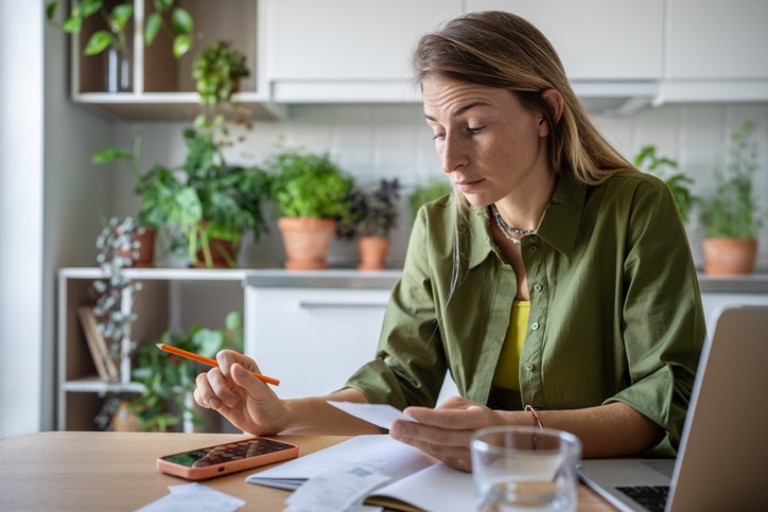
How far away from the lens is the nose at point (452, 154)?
4.28 ft

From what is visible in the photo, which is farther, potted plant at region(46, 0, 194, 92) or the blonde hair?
potted plant at region(46, 0, 194, 92)

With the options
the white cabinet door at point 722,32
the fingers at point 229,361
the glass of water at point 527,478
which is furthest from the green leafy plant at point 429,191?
the glass of water at point 527,478

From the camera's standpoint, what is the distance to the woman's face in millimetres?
1301

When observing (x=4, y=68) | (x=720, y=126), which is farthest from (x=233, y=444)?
(x=720, y=126)

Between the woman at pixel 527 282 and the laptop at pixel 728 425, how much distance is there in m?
0.32

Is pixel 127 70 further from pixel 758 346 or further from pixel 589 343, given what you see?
pixel 758 346

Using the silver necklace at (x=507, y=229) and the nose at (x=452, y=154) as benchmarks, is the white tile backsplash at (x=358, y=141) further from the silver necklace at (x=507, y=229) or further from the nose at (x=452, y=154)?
the nose at (x=452, y=154)

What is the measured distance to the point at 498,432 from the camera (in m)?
0.64

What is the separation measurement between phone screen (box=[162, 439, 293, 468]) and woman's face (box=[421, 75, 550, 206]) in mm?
548

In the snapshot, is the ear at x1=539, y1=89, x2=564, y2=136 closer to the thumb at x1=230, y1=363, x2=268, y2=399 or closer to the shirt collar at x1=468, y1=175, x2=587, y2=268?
the shirt collar at x1=468, y1=175, x2=587, y2=268

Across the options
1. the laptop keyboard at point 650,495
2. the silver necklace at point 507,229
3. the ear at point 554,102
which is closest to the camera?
the laptop keyboard at point 650,495

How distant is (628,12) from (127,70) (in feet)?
5.87

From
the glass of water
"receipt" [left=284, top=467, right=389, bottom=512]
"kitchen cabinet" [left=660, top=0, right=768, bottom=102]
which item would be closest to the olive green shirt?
"receipt" [left=284, top=467, right=389, bottom=512]

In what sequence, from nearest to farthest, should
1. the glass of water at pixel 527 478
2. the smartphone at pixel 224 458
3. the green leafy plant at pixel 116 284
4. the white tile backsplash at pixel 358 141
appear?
1. the glass of water at pixel 527 478
2. the smartphone at pixel 224 458
3. the green leafy plant at pixel 116 284
4. the white tile backsplash at pixel 358 141
